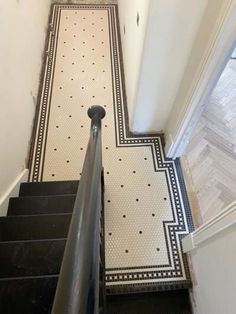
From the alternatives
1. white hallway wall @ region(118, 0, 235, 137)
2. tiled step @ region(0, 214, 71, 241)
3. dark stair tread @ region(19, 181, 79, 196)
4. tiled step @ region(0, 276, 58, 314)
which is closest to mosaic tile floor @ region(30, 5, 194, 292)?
dark stair tread @ region(19, 181, 79, 196)

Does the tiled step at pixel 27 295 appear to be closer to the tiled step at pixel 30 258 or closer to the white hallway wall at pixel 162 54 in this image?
the tiled step at pixel 30 258

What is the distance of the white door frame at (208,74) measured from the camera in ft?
4.09

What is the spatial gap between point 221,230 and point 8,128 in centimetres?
139

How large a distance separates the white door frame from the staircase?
840mm

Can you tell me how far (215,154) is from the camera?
224 cm

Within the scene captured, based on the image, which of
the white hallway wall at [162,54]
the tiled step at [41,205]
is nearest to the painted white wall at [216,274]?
the tiled step at [41,205]

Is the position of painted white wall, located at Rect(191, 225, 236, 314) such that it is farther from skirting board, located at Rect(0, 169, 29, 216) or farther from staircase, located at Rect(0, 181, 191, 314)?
skirting board, located at Rect(0, 169, 29, 216)

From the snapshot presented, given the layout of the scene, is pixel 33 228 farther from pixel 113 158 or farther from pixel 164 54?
pixel 164 54

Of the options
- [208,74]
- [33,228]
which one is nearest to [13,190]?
[33,228]

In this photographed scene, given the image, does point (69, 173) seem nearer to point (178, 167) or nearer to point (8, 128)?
point (8, 128)

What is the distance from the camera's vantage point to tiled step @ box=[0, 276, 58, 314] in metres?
1.06

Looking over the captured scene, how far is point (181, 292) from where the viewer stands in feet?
5.54

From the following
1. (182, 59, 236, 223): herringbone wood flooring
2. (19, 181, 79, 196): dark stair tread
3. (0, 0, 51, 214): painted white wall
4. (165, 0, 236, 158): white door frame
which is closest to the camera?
(165, 0, 236, 158): white door frame

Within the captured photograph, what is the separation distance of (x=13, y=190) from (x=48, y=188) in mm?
230
